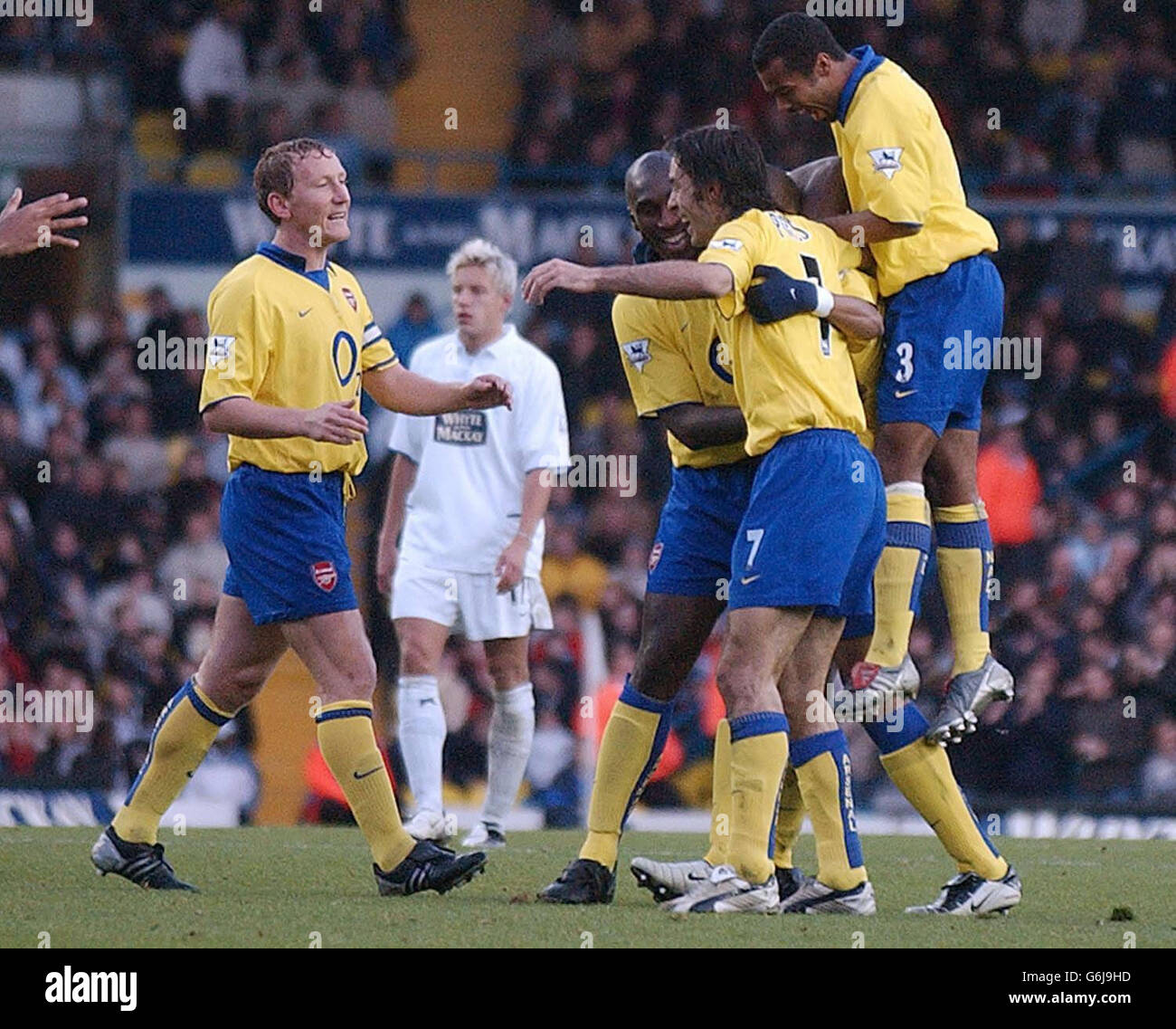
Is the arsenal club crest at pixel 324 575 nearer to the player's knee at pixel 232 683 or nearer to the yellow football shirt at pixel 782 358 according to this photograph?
the player's knee at pixel 232 683

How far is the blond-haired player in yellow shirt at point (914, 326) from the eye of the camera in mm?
7035

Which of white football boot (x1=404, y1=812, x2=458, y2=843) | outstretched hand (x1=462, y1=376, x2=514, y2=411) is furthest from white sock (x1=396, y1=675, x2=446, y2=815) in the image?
outstretched hand (x1=462, y1=376, x2=514, y2=411)

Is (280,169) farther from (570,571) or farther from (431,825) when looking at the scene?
(570,571)

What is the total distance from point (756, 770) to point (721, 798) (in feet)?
3.35

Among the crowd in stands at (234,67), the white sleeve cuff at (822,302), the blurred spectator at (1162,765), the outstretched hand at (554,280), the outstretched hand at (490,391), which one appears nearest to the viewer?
the outstretched hand at (554,280)

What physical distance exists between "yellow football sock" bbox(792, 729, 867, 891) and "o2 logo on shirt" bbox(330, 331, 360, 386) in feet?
6.18

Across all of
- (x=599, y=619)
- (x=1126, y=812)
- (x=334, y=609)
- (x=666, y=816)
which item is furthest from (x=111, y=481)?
(x=334, y=609)

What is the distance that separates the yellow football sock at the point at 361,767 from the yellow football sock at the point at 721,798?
1018 mm

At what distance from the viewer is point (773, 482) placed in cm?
649

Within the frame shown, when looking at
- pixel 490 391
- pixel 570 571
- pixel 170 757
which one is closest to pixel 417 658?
pixel 170 757

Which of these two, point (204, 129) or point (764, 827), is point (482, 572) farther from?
point (204, 129)

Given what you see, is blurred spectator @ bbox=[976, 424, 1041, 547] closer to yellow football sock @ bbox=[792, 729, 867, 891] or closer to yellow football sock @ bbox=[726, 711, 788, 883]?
yellow football sock @ bbox=[792, 729, 867, 891]

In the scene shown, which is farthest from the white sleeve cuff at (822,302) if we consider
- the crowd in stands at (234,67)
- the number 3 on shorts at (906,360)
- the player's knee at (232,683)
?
the crowd in stands at (234,67)

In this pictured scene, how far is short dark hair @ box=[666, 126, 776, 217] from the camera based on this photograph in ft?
21.6
